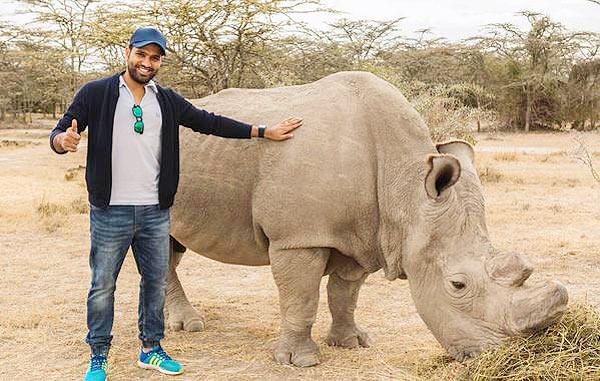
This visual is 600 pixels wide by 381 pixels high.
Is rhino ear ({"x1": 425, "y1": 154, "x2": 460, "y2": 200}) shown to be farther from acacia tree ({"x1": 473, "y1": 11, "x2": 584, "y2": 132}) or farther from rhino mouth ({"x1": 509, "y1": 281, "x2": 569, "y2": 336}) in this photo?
acacia tree ({"x1": 473, "y1": 11, "x2": 584, "y2": 132})

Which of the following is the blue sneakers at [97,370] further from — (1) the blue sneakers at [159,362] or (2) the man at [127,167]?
(1) the blue sneakers at [159,362]

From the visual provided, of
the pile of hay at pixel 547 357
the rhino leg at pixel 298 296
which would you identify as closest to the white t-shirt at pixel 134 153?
the rhino leg at pixel 298 296

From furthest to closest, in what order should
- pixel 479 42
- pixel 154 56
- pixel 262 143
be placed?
pixel 479 42 → pixel 262 143 → pixel 154 56

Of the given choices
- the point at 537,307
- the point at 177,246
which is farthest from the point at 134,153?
the point at 537,307

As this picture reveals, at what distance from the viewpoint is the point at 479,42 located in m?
39.1

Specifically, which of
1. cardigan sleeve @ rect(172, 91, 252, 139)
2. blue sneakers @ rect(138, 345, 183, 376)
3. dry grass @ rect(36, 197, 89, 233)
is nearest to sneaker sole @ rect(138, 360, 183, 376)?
blue sneakers @ rect(138, 345, 183, 376)

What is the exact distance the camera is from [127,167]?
4.73m

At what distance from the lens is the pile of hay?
416cm

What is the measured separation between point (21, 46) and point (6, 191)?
2684 cm

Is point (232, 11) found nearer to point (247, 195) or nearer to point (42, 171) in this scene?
point (42, 171)

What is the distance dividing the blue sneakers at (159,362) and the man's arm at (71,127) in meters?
1.65

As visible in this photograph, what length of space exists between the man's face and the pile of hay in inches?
106

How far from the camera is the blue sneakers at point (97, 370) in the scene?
4.93m

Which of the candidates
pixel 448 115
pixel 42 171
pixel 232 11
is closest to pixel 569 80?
pixel 448 115
